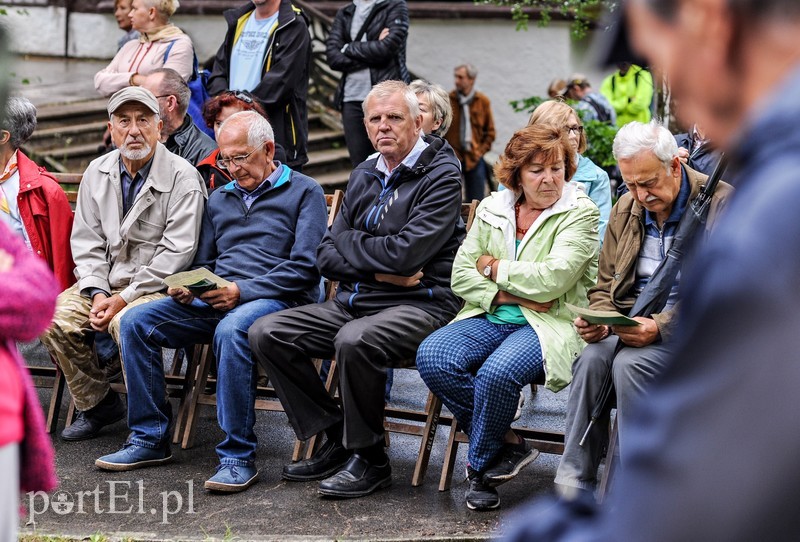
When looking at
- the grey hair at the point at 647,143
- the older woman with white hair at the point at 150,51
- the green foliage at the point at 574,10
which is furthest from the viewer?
the green foliage at the point at 574,10

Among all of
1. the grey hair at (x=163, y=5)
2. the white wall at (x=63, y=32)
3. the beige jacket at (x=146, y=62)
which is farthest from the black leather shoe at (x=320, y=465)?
the white wall at (x=63, y=32)

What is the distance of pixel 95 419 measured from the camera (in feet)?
19.3

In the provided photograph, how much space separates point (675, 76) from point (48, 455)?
75.3 inches

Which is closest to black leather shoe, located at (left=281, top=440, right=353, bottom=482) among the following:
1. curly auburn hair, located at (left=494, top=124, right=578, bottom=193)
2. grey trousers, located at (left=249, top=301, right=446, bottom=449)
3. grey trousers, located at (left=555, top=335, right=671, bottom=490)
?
grey trousers, located at (left=249, top=301, right=446, bottom=449)

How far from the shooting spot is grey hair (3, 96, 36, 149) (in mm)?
6070

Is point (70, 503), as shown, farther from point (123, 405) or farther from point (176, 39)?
point (176, 39)

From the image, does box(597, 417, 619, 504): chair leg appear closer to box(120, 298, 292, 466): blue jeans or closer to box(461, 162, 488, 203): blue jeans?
box(120, 298, 292, 466): blue jeans

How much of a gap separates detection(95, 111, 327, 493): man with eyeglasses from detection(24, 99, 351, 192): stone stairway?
5665mm

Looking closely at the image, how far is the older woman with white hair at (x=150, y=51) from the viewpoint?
290 inches

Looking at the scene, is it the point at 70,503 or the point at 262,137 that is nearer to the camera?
the point at 70,503

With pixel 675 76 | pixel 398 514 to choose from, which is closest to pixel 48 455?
pixel 675 76

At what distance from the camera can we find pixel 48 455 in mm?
2533

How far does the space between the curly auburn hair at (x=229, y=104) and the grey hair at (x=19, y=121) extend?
41.7 inches

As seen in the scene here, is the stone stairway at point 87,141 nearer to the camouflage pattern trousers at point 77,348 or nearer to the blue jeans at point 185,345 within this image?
the camouflage pattern trousers at point 77,348
